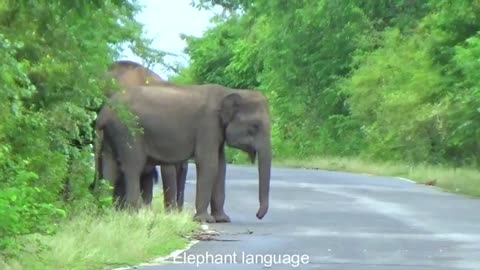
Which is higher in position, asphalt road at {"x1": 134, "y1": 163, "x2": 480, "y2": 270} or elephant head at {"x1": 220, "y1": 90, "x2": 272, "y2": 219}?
elephant head at {"x1": 220, "y1": 90, "x2": 272, "y2": 219}

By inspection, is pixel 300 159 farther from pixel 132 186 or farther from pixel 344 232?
pixel 344 232

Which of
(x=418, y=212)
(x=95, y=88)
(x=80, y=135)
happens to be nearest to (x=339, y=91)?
(x=418, y=212)

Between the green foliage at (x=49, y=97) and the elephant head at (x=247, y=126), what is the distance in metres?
3.09

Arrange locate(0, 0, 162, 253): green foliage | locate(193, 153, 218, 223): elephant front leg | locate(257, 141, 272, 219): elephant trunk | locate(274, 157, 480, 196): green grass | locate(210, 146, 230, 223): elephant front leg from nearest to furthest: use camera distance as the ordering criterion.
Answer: locate(0, 0, 162, 253): green foliage
locate(193, 153, 218, 223): elephant front leg
locate(210, 146, 230, 223): elephant front leg
locate(257, 141, 272, 219): elephant trunk
locate(274, 157, 480, 196): green grass

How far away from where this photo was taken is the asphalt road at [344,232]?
1814 cm

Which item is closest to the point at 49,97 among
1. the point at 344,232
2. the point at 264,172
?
the point at 344,232

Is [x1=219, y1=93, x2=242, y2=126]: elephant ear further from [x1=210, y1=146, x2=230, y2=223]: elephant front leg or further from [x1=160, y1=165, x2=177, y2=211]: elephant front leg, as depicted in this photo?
[x1=160, y1=165, x2=177, y2=211]: elephant front leg

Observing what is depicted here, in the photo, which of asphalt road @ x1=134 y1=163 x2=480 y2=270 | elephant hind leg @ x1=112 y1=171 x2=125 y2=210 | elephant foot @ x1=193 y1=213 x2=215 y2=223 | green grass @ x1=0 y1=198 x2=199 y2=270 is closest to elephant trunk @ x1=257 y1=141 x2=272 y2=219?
asphalt road @ x1=134 y1=163 x2=480 y2=270

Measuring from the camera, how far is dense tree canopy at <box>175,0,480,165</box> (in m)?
44.2

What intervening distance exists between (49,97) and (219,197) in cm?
683

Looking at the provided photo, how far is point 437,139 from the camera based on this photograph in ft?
167

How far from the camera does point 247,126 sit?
26.2 meters

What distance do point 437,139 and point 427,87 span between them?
3426mm

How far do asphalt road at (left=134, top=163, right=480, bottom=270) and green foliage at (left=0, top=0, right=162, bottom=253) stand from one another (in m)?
1.91
